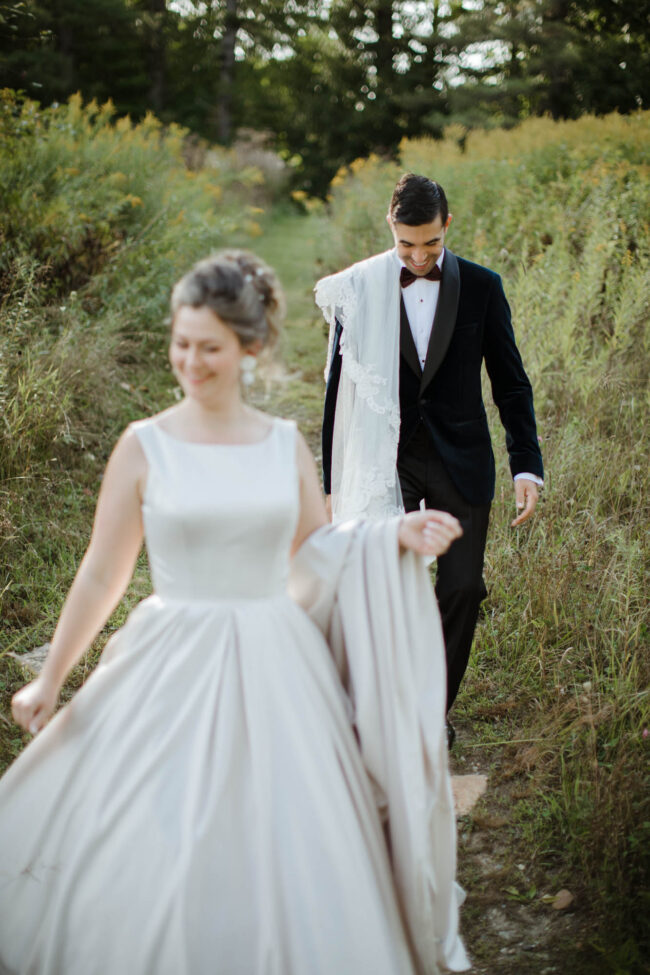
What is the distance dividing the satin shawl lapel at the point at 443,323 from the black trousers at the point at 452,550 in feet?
0.79

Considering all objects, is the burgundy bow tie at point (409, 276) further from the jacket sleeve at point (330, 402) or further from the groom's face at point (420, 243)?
the jacket sleeve at point (330, 402)

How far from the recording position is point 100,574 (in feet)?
6.89

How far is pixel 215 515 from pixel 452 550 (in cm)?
130

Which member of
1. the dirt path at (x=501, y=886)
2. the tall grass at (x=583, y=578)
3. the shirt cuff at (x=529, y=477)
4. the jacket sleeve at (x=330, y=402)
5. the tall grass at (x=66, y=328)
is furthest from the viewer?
the tall grass at (x=66, y=328)

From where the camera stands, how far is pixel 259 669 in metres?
1.99

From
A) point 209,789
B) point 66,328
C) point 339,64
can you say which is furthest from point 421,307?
point 339,64

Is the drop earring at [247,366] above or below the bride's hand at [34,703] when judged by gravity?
above

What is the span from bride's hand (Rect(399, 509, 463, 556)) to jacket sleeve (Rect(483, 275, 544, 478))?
117 centimetres

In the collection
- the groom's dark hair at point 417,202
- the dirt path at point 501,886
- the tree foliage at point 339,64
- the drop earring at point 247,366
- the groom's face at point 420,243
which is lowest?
the dirt path at point 501,886

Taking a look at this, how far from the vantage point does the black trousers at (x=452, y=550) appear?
303 cm

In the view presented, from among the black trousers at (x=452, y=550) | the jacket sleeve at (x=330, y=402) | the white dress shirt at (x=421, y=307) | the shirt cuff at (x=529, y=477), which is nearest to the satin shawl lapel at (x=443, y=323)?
the white dress shirt at (x=421, y=307)

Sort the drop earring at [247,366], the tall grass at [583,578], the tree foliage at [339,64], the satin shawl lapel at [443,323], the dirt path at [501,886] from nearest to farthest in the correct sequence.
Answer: the drop earring at [247,366] → the dirt path at [501,886] → the tall grass at [583,578] → the satin shawl lapel at [443,323] → the tree foliage at [339,64]

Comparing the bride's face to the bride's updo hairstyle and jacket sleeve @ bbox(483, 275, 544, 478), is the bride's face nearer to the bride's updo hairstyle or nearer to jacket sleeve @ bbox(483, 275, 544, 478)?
the bride's updo hairstyle

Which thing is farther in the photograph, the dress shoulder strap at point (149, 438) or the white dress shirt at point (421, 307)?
the white dress shirt at point (421, 307)
